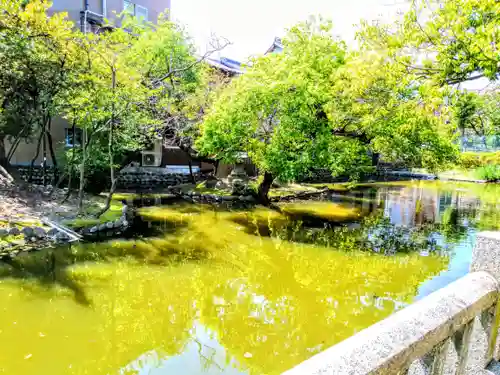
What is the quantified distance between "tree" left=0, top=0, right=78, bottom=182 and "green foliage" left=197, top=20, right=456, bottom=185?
14.2 feet

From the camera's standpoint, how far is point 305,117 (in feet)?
33.6

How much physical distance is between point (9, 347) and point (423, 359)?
451 cm

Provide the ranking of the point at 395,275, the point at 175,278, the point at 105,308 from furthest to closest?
the point at 395,275, the point at 175,278, the point at 105,308

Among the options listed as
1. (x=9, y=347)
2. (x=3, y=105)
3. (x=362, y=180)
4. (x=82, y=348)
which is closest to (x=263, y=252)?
(x=82, y=348)

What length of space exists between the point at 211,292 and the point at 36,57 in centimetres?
749

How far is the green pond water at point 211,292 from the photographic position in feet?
13.8

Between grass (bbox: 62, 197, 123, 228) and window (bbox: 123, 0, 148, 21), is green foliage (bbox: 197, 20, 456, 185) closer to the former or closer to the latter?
grass (bbox: 62, 197, 123, 228)

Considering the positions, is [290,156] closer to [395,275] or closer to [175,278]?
[395,275]

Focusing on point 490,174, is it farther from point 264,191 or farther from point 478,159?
point 264,191

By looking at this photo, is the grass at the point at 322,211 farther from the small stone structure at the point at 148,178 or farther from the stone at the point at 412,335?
the stone at the point at 412,335

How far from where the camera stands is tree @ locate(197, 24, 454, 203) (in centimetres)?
1026

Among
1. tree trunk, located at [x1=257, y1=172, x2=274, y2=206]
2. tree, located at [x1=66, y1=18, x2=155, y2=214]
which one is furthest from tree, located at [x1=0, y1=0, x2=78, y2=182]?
tree trunk, located at [x1=257, y1=172, x2=274, y2=206]

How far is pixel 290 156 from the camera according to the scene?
419 inches

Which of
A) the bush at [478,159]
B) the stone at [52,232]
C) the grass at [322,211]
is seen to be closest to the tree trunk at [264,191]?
the grass at [322,211]
